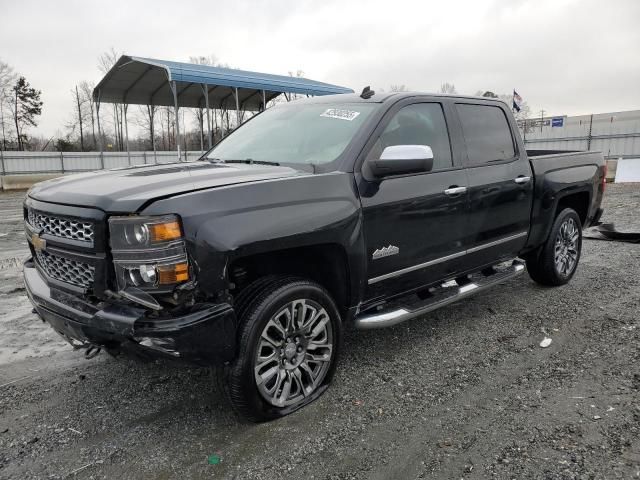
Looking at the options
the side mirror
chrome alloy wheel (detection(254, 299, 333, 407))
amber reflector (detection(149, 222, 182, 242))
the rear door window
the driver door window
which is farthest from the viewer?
the rear door window

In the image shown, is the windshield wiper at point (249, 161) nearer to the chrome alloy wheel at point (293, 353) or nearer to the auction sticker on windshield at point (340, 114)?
the auction sticker on windshield at point (340, 114)

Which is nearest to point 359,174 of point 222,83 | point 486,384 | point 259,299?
point 259,299

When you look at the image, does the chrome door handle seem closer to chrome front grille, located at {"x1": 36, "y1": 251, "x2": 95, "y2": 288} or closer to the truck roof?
the truck roof

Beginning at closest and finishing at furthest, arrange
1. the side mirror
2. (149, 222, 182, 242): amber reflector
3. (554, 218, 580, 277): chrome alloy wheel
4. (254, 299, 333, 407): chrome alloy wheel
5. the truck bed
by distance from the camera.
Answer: (149, 222, 182, 242): amber reflector → (254, 299, 333, 407): chrome alloy wheel → the side mirror → the truck bed → (554, 218, 580, 277): chrome alloy wheel

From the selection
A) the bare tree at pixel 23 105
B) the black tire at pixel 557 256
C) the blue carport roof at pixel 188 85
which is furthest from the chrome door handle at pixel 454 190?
the bare tree at pixel 23 105

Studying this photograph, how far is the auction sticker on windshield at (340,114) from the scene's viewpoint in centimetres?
362

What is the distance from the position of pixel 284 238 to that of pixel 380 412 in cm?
120

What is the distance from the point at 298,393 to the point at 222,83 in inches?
736

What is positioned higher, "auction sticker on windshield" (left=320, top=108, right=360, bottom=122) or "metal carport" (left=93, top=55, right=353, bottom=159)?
"metal carport" (left=93, top=55, right=353, bottom=159)

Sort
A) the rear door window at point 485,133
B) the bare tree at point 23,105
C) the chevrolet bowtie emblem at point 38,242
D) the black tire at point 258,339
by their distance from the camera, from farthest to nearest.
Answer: the bare tree at point 23,105 → the rear door window at point 485,133 → the chevrolet bowtie emblem at point 38,242 → the black tire at point 258,339

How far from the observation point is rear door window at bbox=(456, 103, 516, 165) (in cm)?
420

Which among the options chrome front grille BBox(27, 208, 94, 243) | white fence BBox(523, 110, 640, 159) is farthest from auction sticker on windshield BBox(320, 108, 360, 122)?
white fence BBox(523, 110, 640, 159)

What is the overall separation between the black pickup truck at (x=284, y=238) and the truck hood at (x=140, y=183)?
0.5 inches

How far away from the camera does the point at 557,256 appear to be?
535 centimetres
